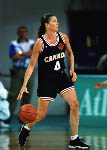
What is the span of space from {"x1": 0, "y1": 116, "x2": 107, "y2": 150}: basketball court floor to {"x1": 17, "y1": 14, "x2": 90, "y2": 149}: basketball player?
1.94 ft

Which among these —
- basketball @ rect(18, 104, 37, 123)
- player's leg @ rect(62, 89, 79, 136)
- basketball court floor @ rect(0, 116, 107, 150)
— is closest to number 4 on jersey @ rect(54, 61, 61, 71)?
player's leg @ rect(62, 89, 79, 136)

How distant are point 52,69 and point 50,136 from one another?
8.28 feet

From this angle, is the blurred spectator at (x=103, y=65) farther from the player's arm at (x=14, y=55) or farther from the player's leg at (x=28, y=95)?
the player's arm at (x=14, y=55)

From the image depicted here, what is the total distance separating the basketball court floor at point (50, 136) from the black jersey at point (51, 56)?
4.47ft

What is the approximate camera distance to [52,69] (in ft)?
35.8

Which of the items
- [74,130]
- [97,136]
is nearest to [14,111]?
[97,136]

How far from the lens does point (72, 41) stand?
62.0 ft

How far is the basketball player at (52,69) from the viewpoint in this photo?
35.4 ft

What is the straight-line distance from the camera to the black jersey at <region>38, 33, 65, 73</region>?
1087 centimetres

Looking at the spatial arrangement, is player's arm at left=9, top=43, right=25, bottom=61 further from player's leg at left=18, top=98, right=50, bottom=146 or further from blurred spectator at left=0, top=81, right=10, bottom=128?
player's leg at left=18, top=98, right=50, bottom=146

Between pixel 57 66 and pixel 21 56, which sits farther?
pixel 21 56

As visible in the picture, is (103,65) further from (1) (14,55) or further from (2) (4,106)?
(2) (4,106)

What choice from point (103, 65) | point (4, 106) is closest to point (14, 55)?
point (4, 106)

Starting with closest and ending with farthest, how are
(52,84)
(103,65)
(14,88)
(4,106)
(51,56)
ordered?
(51,56), (52,84), (4,106), (14,88), (103,65)
